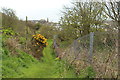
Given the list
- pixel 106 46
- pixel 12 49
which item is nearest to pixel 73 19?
pixel 12 49

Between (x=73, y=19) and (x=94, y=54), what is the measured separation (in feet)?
27.7

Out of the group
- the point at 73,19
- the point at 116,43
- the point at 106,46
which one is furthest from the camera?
the point at 73,19

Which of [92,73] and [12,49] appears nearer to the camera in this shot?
[92,73]

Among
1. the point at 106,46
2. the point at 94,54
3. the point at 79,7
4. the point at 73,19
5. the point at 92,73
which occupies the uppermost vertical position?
the point at 79,7

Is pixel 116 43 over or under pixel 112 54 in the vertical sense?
over

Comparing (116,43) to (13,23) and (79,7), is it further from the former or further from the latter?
(13,23)

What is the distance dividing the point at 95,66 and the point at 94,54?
68 centimetres

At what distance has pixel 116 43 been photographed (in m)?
4.03

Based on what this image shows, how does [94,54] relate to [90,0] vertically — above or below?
below

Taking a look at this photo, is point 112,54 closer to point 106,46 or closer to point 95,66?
point 106,46

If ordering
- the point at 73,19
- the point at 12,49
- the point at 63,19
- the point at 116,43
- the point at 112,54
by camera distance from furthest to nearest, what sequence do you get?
the point at 63,19
the point at 73,19
the point at 12,49
the point at 112,54
the point at 116,43

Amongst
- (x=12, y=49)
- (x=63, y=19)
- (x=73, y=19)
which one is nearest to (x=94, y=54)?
(x=12, y=49)

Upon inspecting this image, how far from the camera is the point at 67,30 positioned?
14.5 m

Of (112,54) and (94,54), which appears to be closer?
(112,54)
